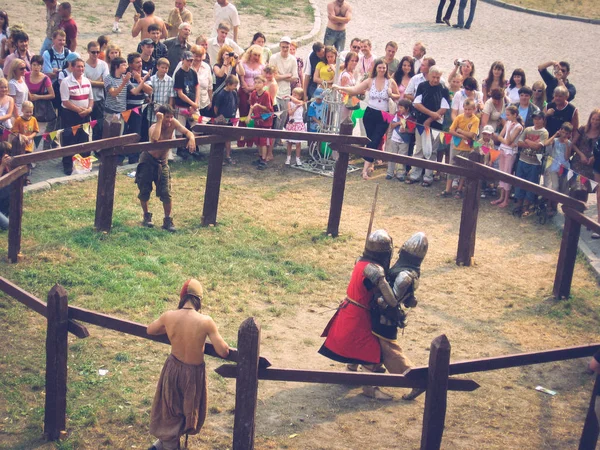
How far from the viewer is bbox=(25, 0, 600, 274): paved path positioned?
20.9 meters

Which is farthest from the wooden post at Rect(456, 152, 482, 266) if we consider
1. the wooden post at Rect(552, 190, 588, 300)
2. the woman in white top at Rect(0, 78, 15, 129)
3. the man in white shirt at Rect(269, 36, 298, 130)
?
the woman in white top at Rect(0, 78, 15, 129)

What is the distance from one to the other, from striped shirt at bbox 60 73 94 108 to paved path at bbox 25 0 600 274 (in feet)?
25.5

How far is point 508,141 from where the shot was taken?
13906 millimetres

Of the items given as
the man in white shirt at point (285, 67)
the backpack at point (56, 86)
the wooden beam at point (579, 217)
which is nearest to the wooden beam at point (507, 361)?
the wooden beam at point (579, 217)

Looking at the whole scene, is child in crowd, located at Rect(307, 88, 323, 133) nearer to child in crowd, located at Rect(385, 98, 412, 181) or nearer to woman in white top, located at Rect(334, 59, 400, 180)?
woman in white top, located at Rect(334, 59, 400, 180)

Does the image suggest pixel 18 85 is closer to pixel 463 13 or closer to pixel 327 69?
pixel 327 69

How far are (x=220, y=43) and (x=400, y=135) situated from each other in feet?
12.0

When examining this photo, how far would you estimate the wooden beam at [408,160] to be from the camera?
460 inches

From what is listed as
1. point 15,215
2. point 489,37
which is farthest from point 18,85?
point 489,37

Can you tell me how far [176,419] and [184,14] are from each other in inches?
427

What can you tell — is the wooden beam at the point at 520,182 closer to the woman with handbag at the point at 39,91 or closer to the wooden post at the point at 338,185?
the wooden post at the point at 338,185

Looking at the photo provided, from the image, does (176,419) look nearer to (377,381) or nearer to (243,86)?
(377,381)

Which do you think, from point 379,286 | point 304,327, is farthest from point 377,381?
point 304,327

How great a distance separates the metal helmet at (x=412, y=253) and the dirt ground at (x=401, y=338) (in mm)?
1207
